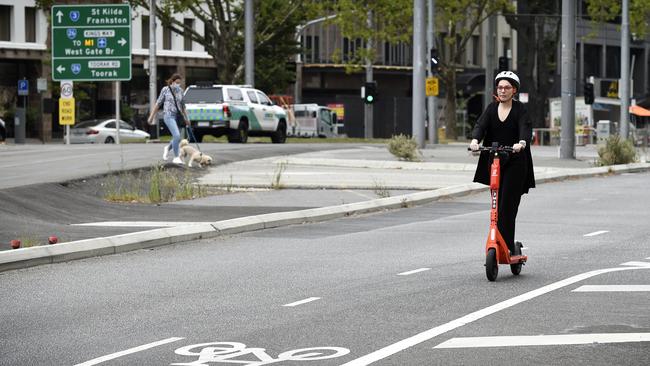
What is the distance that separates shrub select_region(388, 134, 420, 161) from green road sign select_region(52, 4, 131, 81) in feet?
25.1

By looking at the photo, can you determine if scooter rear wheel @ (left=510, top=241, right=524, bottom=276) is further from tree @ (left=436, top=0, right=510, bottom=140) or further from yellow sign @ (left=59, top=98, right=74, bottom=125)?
tree @ (left=436, top=0, right=510, bottom=140)

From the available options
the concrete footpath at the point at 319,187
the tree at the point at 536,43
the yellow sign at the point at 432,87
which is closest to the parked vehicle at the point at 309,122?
the tree at the point at 536,43

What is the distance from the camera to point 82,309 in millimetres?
10789

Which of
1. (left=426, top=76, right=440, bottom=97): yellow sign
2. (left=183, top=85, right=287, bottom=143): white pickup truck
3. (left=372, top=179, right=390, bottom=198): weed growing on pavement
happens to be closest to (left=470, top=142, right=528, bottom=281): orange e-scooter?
(left=372, top=179, right=390, bottom=198): weed growing on pavement

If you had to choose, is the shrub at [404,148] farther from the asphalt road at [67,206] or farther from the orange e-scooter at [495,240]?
the orange e-scooter at [495,240]

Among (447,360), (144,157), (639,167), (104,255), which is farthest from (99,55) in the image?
(447,360)

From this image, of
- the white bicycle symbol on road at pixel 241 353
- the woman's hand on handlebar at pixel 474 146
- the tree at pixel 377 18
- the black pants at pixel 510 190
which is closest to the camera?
the white bicycle symbol on road at pixel 241 353

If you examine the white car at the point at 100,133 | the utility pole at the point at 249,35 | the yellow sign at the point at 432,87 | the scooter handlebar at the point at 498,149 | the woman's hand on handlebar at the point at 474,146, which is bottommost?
the white car at the point at 100,133

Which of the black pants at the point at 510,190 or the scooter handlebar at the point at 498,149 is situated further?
the black pants at the point at 510,190

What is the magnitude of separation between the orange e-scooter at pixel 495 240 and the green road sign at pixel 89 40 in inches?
1001

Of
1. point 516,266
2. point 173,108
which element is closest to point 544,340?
point 516,266

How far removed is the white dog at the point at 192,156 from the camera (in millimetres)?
28609

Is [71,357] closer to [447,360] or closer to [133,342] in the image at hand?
[133,342]

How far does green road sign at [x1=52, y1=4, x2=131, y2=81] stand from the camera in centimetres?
3712
